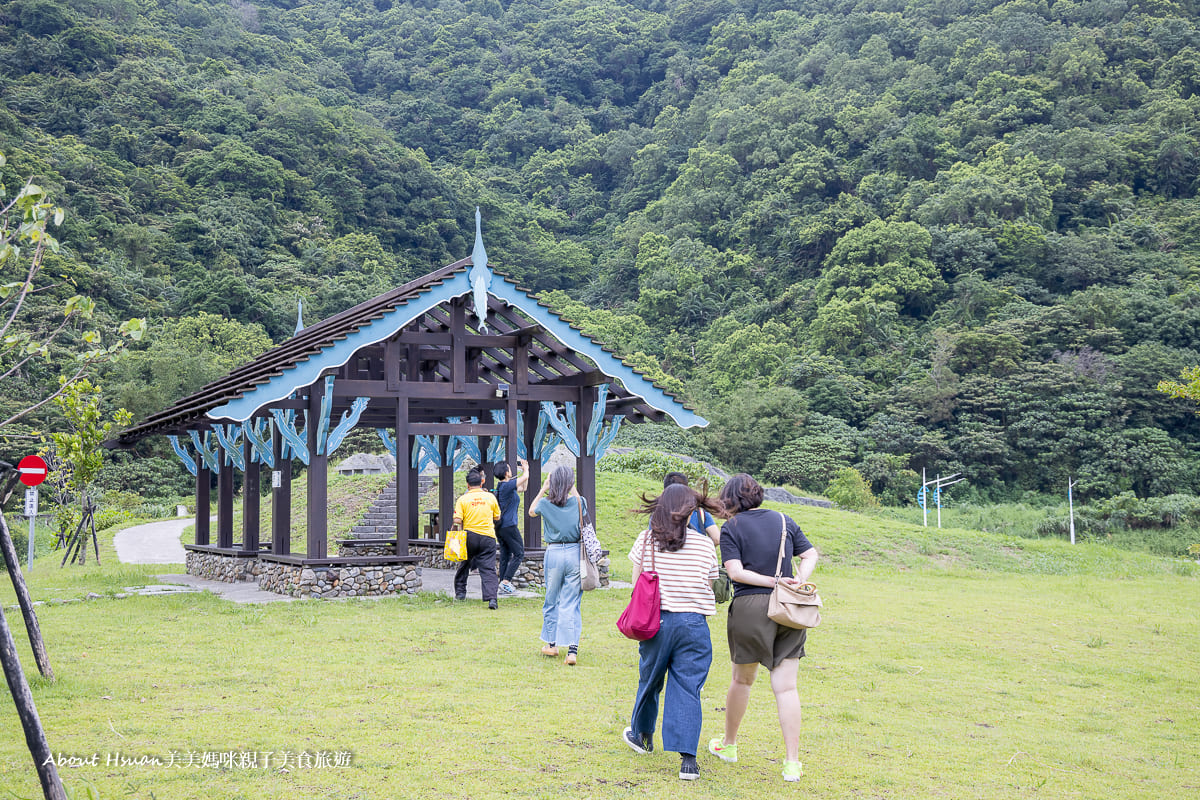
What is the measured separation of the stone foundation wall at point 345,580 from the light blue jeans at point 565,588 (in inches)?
191

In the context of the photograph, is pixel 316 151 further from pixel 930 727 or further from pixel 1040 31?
pixel 930 727

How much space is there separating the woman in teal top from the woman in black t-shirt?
2.87 m

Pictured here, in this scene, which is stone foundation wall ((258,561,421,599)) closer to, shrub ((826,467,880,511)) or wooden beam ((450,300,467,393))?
wooden beam ((450,300,467,393))

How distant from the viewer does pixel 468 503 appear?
1073cm

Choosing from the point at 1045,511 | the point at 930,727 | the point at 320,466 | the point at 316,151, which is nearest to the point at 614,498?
the point at 320,466

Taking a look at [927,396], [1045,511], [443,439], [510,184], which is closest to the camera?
[443,439]

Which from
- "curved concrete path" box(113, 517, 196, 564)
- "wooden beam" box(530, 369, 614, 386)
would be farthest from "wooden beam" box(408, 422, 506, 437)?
"curved concrete path" box(113, 517, 196, 564)

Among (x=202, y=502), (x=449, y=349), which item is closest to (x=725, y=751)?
(x=449, y=349)

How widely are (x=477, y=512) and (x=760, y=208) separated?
5615cm

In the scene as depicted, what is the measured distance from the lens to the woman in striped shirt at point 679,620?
5.24 metres

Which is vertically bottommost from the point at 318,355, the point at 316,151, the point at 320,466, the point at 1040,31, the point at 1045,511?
the point at 1045,511

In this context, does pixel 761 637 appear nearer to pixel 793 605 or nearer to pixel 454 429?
pixel 793 605

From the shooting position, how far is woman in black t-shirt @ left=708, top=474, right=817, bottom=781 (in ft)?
17.0

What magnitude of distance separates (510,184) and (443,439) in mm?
65306
